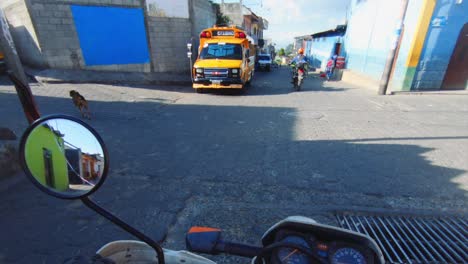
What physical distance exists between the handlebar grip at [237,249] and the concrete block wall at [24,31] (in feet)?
42.5

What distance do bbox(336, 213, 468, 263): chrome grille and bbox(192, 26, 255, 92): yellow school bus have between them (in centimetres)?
844

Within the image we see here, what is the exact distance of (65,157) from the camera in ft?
3.66

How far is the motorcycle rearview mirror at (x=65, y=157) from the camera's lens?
1.06 metres

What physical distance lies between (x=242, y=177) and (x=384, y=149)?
326 centimetres

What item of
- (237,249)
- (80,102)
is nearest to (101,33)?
(80,102)

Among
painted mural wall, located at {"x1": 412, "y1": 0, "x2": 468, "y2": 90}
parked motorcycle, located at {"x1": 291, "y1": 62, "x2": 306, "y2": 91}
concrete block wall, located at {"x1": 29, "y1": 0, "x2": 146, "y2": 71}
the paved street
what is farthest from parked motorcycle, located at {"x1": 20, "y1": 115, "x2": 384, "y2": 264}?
painted mural wall, located at {"x1": 412, "y1": 0, "x2": 468, "y2": 90}

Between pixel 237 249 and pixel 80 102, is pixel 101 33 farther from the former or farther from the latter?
pixel 237 249

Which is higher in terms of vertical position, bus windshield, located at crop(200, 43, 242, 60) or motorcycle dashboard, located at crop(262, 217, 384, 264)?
bus windshield, located at crop(200, 43, 242, 60)

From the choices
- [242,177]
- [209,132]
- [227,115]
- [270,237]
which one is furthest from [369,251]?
[227,115]

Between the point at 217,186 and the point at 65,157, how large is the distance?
2.56 meters

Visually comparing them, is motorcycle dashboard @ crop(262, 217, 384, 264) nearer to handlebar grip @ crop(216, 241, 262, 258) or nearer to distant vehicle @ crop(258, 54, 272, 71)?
handlebar grip @ crop(216, 241, 262, 258)

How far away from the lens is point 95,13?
10867 mm

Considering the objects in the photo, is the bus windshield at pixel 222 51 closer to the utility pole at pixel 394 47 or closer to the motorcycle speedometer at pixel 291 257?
the utility pole at pixel 394 47

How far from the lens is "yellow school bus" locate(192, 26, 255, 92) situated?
34.1 feet
